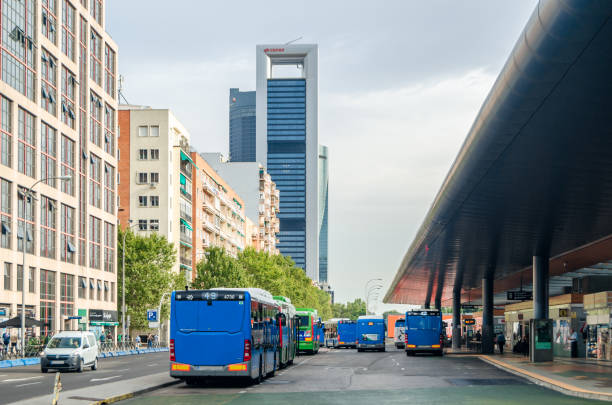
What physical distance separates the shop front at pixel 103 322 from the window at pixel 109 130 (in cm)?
1487

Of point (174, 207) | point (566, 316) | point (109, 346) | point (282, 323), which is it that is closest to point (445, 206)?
point (282, 323)

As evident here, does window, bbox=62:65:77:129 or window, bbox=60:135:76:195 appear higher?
window, bbox=62:65:77:129

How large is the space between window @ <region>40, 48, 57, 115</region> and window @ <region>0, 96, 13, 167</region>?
580 cm

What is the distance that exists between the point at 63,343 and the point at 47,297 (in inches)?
1175

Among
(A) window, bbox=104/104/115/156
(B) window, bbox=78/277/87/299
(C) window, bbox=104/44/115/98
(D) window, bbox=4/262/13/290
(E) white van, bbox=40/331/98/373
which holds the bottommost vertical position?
(E) white van, bbox=40/331/98/373

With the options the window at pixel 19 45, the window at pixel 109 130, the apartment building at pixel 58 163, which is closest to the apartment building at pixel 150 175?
the apartment building at pixel 58 163

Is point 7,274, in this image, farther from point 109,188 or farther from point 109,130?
point 109,130

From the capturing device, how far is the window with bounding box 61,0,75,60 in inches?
2852

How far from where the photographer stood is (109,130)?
84688 mm

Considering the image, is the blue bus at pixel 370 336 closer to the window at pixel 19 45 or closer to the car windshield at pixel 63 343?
the window at pixel 19 45

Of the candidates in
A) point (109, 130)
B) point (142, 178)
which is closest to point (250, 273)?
point (142, 178)

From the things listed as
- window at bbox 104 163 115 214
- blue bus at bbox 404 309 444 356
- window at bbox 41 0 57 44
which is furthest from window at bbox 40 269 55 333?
blue bus at bbox 404 309 444 356

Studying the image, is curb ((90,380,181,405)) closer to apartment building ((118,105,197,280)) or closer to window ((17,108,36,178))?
window ((17,108,36,178))

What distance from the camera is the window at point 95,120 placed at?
79.2 meters
